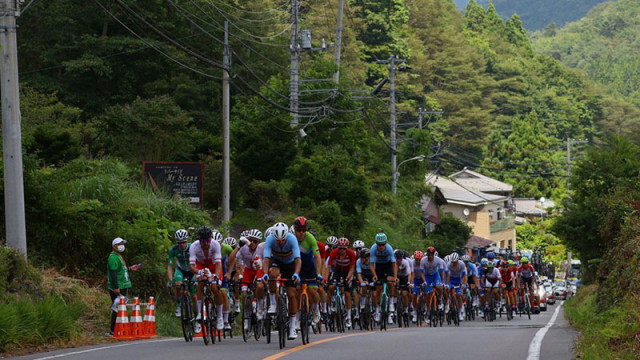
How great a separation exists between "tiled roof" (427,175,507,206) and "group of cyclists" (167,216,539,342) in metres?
52.6

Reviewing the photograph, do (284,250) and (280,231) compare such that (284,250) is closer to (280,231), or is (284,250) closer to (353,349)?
(280,231)

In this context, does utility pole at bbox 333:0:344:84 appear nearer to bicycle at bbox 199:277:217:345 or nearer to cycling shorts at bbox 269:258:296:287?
bicycle at bbox 199:277:217:345

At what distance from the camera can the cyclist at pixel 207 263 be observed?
16.4 meters

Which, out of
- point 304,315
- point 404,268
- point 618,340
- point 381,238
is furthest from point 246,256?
point 618,340

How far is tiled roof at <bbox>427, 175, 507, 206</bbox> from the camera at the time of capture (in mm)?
87438

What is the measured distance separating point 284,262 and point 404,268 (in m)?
8.84

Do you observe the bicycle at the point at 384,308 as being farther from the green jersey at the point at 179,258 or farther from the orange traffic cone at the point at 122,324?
the orange traffic cone at the point at 122,324

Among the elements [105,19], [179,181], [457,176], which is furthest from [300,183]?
[457,176]

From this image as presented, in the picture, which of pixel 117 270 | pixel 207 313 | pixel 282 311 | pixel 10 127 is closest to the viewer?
pixel 282 311

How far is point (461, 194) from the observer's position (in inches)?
3543

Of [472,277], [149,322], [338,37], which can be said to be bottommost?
[149,322]

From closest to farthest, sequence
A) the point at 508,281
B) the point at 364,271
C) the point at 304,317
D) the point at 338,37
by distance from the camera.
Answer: the point at 304,317, the point at 364,271, the point at 508,281, the point at 338,37

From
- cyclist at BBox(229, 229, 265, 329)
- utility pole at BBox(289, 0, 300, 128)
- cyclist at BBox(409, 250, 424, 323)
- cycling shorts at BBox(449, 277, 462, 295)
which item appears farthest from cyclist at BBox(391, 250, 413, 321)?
utility pole at BBox(289, 0, 300, 128)

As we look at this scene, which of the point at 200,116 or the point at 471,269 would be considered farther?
the point at 200,116
